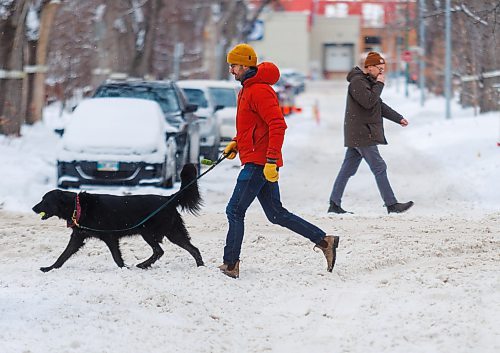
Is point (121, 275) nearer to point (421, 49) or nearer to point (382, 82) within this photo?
point (382, 82)

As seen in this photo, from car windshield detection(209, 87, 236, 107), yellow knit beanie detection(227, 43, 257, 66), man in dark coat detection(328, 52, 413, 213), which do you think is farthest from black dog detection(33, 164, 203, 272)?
car windshield detection(209, 87, 236, 107)

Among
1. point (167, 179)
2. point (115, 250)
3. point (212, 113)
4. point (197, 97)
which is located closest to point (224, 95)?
point (197, 97)

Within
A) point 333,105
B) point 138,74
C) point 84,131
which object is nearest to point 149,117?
point 84,131

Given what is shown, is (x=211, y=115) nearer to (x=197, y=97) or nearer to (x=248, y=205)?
(x=197, y=97)

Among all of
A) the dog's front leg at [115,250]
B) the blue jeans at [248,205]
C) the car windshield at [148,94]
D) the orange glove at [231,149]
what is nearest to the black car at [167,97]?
the car windshield at [148,94]

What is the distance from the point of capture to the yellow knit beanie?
882cm

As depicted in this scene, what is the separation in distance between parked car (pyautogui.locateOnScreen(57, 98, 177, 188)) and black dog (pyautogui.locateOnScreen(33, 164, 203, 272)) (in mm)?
6720

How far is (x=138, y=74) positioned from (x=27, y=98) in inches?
258

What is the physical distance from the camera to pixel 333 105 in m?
60.9

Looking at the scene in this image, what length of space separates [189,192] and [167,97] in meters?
10.1

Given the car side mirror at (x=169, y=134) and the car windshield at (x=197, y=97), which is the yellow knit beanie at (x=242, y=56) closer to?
the car side mirror at (x=169, y=134)

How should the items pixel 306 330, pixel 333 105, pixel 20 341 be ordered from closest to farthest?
pixel 20 341, pixel 306 330, pixel 333 105

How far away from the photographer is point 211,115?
2258cm

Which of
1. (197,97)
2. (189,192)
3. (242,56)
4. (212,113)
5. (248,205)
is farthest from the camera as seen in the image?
(197,97)
